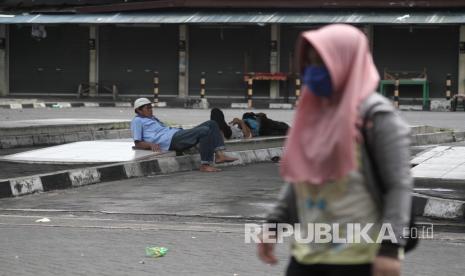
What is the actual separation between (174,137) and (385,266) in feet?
31.1

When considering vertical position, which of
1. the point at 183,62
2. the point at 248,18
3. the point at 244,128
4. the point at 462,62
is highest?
the point at 248,18

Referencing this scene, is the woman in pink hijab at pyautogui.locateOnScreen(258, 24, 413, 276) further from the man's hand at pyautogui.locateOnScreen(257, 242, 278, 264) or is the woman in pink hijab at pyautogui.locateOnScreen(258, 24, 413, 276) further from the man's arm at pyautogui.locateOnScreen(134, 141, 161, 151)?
the man's arm at pyautogui.locateOnScreen(134, 141, 161, 151)

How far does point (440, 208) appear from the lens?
866cm

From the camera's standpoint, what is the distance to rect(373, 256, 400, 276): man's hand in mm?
3047

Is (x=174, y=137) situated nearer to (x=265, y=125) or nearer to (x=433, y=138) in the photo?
(x=265, y=125)

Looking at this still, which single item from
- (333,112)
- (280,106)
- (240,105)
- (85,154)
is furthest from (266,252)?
(240,105)

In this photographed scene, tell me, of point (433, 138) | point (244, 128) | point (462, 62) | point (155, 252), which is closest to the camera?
point (155, 252)

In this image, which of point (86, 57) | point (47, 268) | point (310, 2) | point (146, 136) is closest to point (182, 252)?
point (47, 268)

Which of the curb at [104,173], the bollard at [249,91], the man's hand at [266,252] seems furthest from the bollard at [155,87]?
the man's hand at [266,252]

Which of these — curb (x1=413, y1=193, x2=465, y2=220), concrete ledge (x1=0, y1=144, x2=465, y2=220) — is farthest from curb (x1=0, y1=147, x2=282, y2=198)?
curb (x1=413, y1=193, x2=465, y2=220)

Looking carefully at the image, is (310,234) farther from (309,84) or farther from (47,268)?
(47,268)

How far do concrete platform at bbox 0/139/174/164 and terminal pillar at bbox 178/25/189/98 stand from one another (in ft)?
65.2

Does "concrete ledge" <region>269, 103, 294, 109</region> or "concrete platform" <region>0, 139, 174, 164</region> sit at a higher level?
"concrete platform" <region>0, 139, 174, 164</region>

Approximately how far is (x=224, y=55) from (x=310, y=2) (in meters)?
4.13
